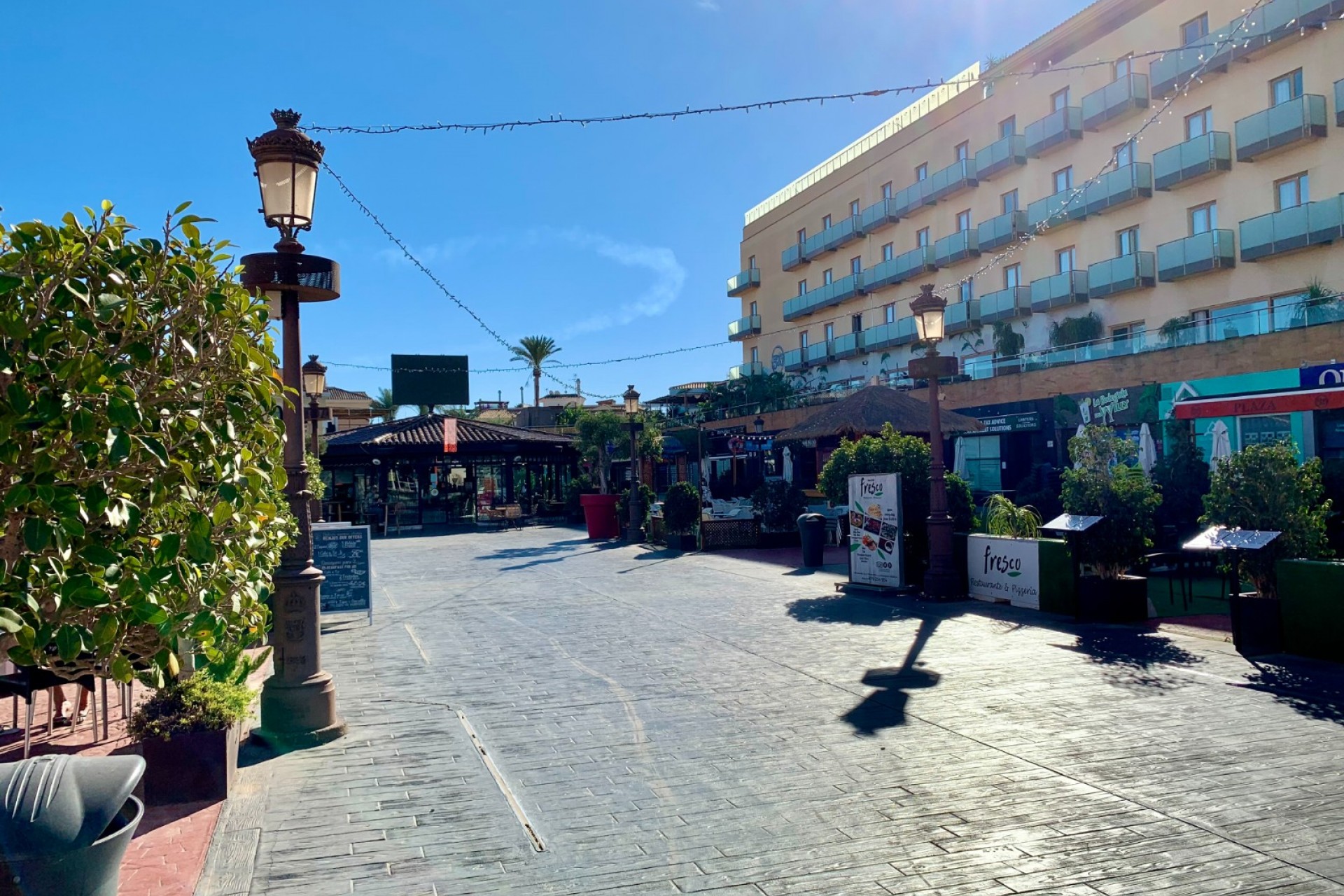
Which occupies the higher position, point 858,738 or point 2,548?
point 2,548

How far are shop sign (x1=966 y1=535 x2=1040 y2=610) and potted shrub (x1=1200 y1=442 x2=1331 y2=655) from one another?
102 inches

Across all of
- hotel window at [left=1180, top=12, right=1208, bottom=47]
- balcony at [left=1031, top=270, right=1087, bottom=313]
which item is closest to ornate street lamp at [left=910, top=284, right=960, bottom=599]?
hotel window at [left=1180, top=12, right=1208, bottom=47]

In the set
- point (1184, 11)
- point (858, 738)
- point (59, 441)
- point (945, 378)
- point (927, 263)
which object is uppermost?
point (1184, 11)

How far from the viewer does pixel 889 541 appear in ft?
42.9

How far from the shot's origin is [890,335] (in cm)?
3819

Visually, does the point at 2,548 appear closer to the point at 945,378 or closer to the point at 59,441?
the point at 59,441

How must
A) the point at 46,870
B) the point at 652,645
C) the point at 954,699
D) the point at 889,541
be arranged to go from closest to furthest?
the point at 46,870, the point at 954,699, the point at 652,645, the point at 889,541

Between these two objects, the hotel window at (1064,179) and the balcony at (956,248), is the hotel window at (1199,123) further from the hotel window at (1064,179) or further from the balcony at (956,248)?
the balcony at (956,248)

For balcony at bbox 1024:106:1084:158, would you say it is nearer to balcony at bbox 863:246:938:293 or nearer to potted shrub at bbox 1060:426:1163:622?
balcony at bbox 863:246:938:293

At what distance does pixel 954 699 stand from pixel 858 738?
4.42 feet

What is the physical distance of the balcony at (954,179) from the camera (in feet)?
114

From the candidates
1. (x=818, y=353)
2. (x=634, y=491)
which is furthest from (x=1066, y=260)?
(x=634, y=491)

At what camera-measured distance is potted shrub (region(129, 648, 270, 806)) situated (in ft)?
17.0

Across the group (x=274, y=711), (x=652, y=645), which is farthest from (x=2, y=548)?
(x=652, y=645)
